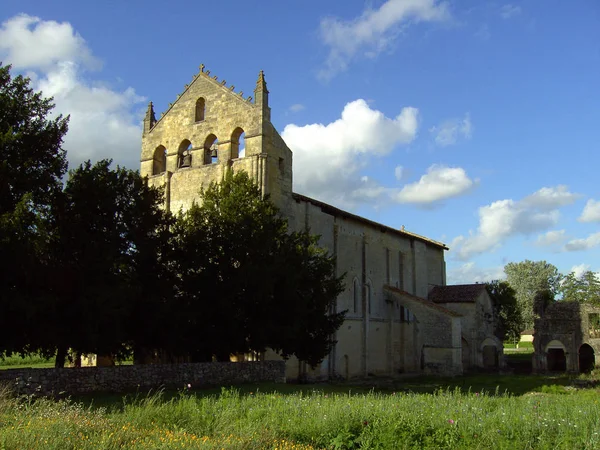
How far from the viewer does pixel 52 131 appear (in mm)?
18156

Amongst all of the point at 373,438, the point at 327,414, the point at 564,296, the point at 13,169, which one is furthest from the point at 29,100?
the point at 564,296

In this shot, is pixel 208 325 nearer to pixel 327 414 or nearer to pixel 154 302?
pixel 154 302

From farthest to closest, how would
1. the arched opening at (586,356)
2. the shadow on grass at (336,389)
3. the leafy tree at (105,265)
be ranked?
the arched opening at (586,356) → the leafy tree at (105,265) → the shadow on grass at (336,389)

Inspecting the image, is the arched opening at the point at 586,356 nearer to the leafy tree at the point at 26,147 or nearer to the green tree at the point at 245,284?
the green tree at the point at 245,284

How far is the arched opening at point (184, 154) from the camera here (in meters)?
29.6

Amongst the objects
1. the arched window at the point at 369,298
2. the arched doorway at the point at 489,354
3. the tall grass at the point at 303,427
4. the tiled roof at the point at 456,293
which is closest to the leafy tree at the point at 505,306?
the arched doorway at the point at 489,354

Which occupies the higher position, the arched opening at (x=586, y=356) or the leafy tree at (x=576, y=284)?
the leafy tree at (x=576, y=284)

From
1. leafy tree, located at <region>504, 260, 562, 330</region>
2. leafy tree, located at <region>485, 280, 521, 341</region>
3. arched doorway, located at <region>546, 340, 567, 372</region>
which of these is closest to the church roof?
arched doorway, located at <region>546, 340, 567, 372</region>

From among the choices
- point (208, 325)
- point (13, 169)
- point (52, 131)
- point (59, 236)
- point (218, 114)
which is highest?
point (218, 114)

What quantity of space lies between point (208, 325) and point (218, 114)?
1235 cm

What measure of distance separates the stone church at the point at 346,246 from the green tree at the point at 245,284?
4505 millimetres

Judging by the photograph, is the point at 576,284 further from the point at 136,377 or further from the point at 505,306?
the point at 136,377

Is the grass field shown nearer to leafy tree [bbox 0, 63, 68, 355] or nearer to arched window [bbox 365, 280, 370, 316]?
leafy tree [bbox 0, 63, 68, 355]

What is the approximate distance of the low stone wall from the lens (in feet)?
48.8
